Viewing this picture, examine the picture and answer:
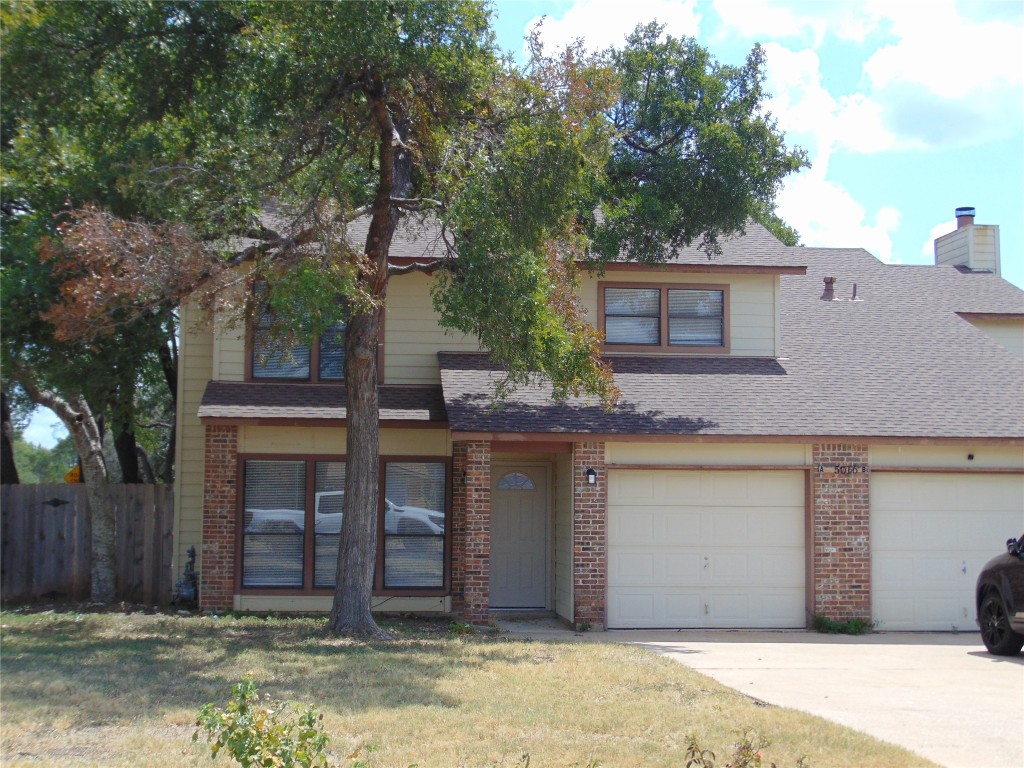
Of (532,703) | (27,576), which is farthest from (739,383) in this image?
(27,576)

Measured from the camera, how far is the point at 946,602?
48.5 ft

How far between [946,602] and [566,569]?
5.41 meters

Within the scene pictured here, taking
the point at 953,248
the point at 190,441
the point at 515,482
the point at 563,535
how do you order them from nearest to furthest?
the point at 563,535 < the point at 190,441 < the point at 515,482 < the point at 953,248

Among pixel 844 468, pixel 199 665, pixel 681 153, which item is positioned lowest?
pixel 199 665

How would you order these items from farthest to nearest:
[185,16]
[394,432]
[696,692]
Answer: [394,432] < [185,16] < [696,692]

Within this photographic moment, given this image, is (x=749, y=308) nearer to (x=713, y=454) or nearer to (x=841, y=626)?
(x=713, y=454)

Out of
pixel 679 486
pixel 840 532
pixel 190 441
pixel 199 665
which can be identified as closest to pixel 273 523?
pixel 190 441

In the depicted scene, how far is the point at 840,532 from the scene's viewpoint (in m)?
14.6

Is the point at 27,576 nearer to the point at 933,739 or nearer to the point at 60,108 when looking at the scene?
the point at 60,108

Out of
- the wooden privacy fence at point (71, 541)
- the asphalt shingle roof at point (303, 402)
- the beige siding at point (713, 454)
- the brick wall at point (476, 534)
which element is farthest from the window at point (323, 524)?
the beige siding at point (713, 454)

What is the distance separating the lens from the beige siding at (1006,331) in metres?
20.6

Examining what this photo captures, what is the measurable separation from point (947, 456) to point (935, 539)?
1.20 metres

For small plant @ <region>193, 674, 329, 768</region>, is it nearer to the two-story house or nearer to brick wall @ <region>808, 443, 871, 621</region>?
the two-story house

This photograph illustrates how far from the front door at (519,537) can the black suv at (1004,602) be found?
6.40 metres
